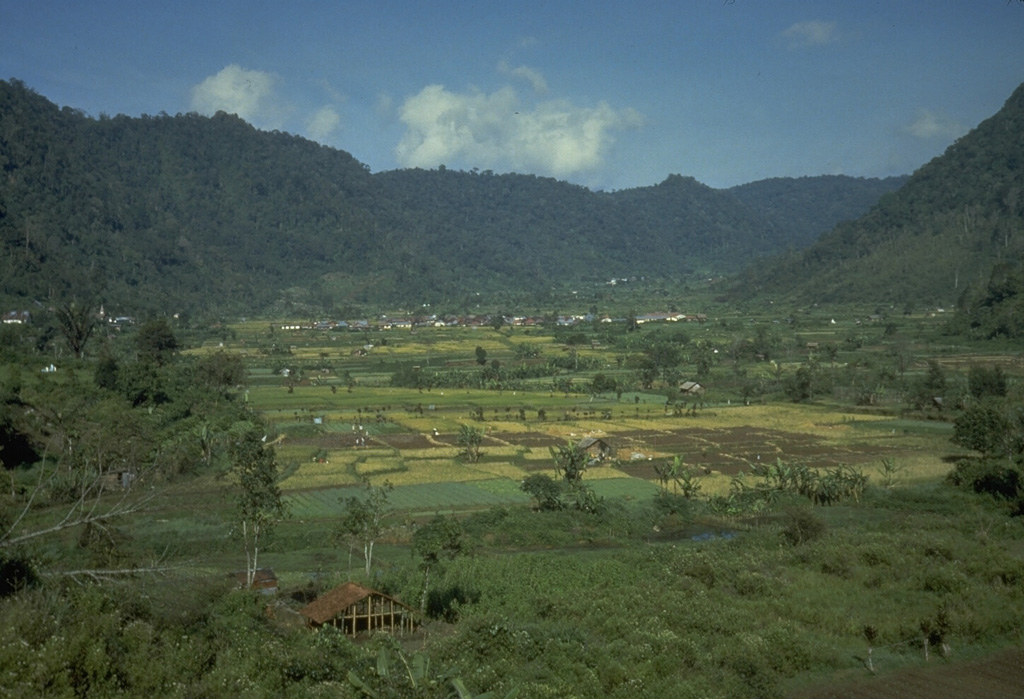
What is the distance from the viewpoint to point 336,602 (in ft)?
48.1

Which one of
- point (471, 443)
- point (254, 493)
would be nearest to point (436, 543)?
point (254, 493)

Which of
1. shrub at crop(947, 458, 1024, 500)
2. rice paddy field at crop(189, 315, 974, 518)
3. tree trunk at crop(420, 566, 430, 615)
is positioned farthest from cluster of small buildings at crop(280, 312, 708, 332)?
tree trunk at crop(420, 566, 430, 615)

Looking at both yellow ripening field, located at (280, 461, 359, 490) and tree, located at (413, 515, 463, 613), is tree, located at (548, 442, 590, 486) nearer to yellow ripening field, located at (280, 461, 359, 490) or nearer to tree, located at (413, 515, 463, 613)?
yellow ripening field, located at (280, 461, 359, 490)

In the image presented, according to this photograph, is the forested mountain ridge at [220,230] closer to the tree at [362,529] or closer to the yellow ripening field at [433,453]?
the yellow ripening field at [433,453]

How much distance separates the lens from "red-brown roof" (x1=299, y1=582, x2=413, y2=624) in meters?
14.4

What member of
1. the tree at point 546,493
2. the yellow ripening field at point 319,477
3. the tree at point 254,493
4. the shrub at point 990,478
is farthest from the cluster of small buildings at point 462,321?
the tree at point 254,493

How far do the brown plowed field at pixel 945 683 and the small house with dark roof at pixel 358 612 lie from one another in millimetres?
6338

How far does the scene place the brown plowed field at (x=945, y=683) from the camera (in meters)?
12.2

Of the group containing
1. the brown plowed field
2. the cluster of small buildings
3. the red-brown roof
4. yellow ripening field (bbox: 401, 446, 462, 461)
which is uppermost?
the cluster of small buildings

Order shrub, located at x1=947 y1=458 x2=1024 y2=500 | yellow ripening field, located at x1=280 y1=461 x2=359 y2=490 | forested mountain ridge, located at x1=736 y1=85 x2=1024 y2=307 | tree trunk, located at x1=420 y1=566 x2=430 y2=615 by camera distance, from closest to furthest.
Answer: tree trunk, located at x1=420 y1=566 x2=430 y2=615 → shrub, located at x1=947 y1=458 x2=1024 y2=500 → yellow ripening field, located at x1=280 y1=461 x2=359 y2=490 → forested mountain ridge, located at x1=736 y1=85 x2=1024 y2=307

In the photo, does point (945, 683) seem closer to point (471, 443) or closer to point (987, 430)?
point (987, 430)

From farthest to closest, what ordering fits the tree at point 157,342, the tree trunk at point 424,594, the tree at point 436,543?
1. the tree at point 157,342
2. the tree at point 436,543
3. the tree trunk at point 424,594

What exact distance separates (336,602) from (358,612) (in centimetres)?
40

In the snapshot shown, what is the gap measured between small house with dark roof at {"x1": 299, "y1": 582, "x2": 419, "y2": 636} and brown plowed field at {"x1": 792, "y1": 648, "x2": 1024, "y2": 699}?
6.34 metres
